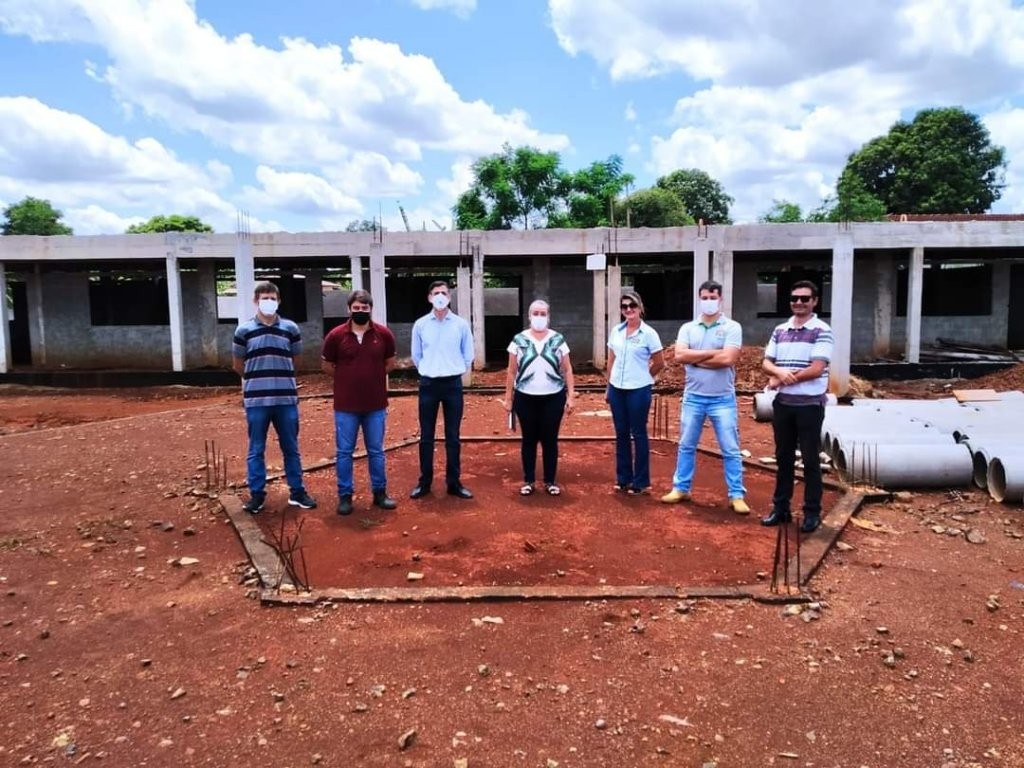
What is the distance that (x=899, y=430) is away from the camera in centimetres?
724

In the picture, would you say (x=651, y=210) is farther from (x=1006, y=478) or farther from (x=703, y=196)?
(x=1006, y=478)

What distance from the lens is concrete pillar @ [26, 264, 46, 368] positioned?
18.2 meters

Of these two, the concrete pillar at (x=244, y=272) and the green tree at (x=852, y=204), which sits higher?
the green tree at (x=852, y=204)

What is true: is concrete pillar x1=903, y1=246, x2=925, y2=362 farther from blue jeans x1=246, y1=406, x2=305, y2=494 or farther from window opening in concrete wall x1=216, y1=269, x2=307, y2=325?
blue jeans x1=246, y1=406, x2=305, y2=494

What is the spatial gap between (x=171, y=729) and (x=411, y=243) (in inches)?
522

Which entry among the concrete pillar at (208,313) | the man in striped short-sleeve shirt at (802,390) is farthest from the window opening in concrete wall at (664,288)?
the man in striped short-sleeve shirt at (802,390)

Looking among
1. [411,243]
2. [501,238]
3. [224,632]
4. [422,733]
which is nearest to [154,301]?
[411,243]

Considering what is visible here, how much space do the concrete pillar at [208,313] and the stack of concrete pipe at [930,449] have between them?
47.7ft

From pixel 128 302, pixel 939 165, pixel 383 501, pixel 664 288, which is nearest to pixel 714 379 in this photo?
pixel 383 501

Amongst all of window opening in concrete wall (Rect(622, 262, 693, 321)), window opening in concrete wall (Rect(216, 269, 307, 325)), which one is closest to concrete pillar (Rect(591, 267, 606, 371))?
window opening in concrete wall (Rect(622, 262, 693, 321))

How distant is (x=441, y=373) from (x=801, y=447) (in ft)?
9.01

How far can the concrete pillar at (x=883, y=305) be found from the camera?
17.0m

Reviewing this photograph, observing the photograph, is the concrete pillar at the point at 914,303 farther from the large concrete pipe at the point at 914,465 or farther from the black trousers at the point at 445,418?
the black trousers at the point at 445,418

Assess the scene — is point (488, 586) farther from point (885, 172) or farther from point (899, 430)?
point (885, 172)
